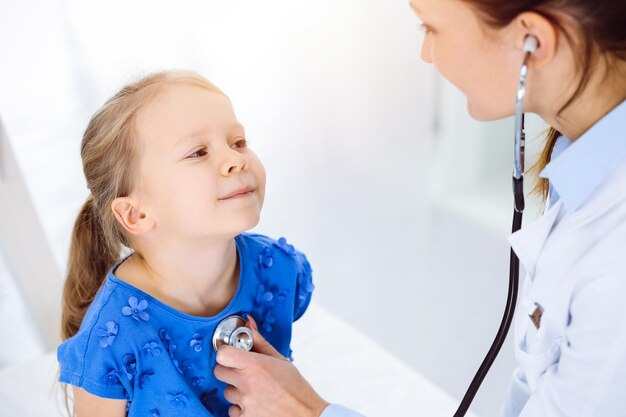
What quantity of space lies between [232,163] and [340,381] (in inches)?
31.5

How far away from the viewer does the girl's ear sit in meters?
1.12

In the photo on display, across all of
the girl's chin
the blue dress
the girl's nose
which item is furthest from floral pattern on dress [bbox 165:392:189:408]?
the girl's chin

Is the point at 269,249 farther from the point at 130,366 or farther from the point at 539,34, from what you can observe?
the point at 539,34

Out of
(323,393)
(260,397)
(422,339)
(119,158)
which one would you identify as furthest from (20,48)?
(422,339)

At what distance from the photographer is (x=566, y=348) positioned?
875 millimetres

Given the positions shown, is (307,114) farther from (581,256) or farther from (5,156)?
(581,256)

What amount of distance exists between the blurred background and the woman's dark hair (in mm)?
703

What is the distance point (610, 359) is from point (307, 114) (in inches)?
54.2

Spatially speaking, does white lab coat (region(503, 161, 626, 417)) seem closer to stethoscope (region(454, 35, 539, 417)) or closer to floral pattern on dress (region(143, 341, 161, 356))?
stethoscope (region(454, 35, 539, 417))

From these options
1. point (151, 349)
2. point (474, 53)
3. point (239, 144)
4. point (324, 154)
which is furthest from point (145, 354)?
point (324, 154)

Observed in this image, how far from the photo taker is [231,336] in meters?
1.17

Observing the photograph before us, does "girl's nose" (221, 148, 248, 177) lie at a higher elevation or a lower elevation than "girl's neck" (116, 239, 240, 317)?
higher

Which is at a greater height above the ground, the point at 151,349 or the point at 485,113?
the point at 485,113

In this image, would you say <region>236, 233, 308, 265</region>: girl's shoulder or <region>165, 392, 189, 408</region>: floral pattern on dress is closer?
<region>165, 392, 189, 408</region>: floral pattern on dress
